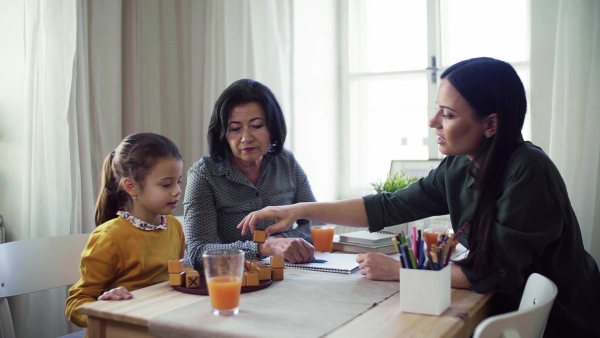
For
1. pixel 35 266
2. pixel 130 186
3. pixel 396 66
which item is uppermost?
pixel 396 66

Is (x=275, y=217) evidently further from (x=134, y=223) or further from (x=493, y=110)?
(x=493, y=110)

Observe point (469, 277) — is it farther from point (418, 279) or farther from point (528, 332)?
point (528, 332)

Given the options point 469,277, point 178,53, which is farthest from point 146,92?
point 469,277

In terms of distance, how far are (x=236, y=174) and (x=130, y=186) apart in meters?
0.38

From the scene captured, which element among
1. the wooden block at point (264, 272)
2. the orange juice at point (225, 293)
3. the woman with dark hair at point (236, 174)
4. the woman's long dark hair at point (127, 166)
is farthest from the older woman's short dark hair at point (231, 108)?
the orange juice at point (225, 293)

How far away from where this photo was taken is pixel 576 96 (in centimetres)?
273

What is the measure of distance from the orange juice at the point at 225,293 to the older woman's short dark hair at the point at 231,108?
90cm

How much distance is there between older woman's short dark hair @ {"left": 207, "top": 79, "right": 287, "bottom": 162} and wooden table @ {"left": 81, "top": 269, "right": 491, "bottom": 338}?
0.74 meters

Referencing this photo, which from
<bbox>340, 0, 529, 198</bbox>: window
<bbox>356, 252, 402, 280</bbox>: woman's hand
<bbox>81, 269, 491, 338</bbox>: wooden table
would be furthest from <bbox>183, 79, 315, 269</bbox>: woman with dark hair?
<bbox>340, 0, 529, 198</bbox>: window

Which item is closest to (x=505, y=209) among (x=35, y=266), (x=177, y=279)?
(x=177, y=279)

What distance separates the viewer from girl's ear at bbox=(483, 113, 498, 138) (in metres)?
1.56

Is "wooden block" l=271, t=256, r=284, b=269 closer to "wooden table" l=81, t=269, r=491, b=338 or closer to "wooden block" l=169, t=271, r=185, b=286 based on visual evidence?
"wooden table" l=81, t=269, r=491, b=338

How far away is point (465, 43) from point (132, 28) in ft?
5.89

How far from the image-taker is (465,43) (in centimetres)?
335
